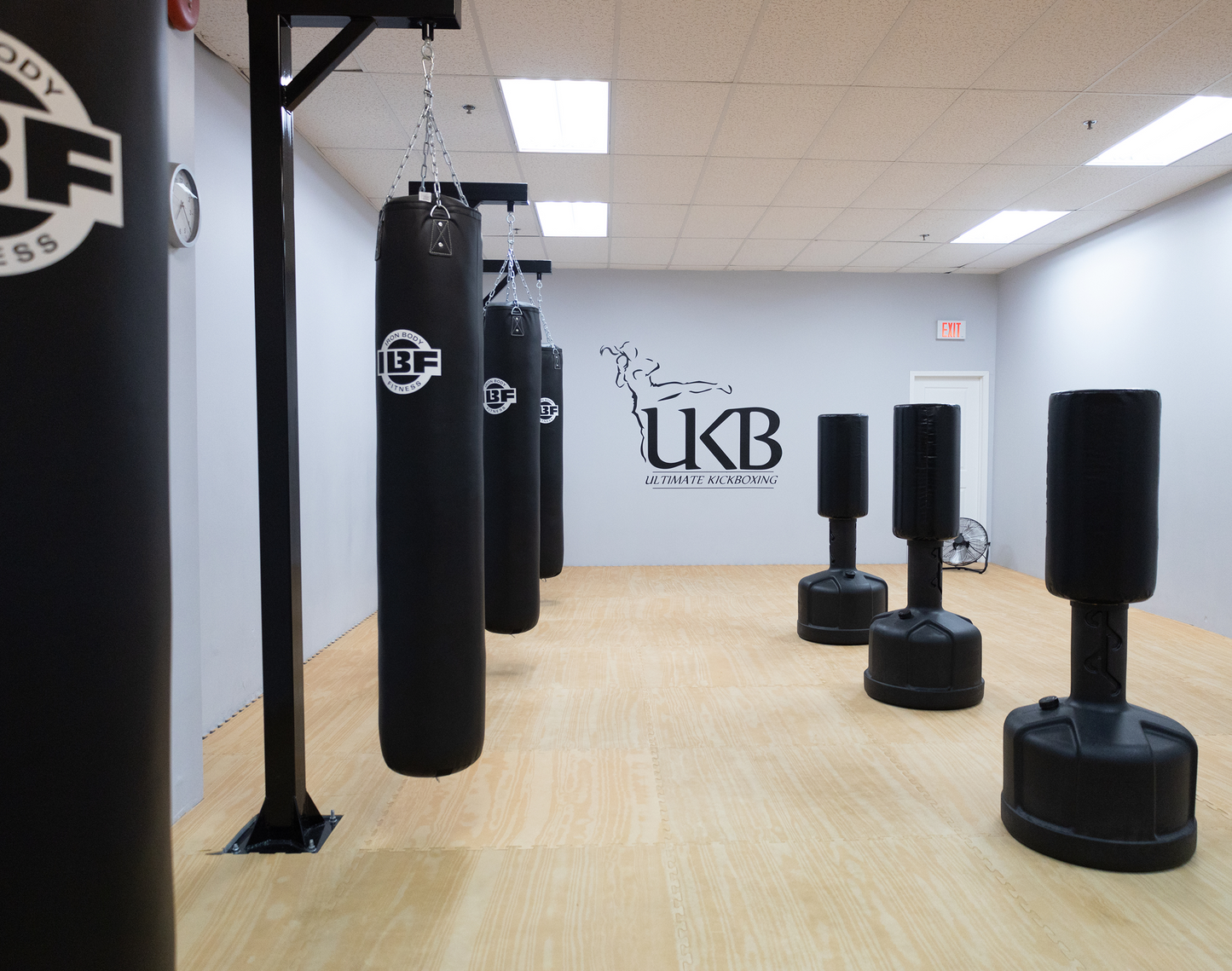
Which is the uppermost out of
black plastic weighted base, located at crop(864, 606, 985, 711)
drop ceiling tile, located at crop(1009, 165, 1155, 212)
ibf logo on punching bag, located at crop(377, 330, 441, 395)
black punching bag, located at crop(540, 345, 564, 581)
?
drop ceiling tile, located at crop(1009, 165, 1155, 212)

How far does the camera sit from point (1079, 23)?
3246 millimetres

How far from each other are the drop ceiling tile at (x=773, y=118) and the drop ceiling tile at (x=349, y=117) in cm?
179

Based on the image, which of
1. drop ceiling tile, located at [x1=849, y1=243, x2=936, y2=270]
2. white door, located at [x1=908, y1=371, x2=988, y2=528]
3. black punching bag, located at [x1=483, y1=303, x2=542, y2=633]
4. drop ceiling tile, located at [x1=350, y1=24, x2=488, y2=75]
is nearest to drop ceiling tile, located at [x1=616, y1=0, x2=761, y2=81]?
drop ceiling tile, located at [x1=350, y1=24, x2=488, y2=75]

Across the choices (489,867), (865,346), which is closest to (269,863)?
(489,867)

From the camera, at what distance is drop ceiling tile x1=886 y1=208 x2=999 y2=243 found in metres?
5.86

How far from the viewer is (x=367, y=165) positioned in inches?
195

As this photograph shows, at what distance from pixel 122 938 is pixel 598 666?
3771mm

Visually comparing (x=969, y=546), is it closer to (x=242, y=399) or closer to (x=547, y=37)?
(x=547, y=37)

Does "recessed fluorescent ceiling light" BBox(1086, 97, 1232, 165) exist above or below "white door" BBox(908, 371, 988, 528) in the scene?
above

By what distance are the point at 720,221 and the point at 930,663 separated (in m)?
3.80

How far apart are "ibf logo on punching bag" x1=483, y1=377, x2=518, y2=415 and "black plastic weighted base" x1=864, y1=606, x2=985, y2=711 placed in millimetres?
2052

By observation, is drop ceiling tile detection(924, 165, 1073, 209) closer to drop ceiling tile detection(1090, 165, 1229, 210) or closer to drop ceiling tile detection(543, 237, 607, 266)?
drop ceiling tile detection(1090, 165, 1229, 210)

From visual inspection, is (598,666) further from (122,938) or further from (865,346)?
(865,346)

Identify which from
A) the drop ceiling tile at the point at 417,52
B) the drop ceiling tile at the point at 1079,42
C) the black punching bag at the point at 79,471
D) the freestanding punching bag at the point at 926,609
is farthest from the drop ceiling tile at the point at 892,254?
the black punching bag at the point at 79,471
